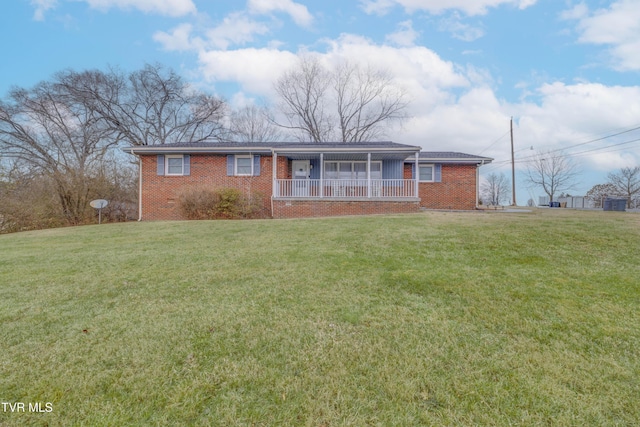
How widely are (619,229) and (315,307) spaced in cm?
708

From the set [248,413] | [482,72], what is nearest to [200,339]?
[248,413]

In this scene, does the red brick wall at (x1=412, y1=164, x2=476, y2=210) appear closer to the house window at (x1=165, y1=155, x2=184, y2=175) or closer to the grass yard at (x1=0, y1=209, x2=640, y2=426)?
the grass yard at (x1=0, y1=209, x2=640, y2=426)

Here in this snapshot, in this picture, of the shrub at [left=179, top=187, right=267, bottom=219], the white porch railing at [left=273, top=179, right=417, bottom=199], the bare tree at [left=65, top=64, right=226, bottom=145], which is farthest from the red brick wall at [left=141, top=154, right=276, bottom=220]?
the bare tree at [left=65, top=64, right=226, bottom=145]

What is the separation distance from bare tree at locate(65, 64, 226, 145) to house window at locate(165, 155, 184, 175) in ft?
44.3

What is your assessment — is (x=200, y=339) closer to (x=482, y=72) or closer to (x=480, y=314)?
(x=480, y=314)

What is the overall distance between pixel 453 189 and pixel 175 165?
13.8m

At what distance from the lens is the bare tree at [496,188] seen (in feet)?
122

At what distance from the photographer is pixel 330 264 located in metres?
4.45

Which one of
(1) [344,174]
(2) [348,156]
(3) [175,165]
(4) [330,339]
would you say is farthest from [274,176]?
(4) [330,339]

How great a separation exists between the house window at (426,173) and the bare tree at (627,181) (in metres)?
25.1

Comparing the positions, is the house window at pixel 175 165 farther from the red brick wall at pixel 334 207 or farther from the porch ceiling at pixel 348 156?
the red brick wall at pixel 334 207

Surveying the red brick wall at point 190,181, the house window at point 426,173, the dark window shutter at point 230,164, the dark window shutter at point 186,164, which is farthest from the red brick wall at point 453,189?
the dark window shutter at point 186,164

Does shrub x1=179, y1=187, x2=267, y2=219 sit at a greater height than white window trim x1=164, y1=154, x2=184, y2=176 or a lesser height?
lesser

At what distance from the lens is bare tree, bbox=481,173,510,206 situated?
37.1 m
